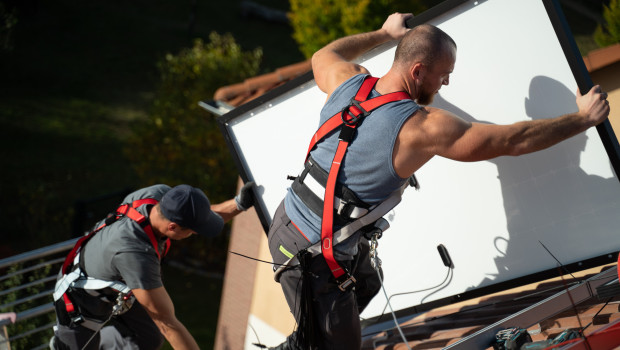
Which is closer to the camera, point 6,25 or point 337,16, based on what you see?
point 6,25

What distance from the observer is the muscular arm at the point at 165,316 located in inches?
143

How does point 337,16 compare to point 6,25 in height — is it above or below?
below

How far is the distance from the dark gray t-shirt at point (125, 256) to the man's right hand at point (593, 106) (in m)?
2.38

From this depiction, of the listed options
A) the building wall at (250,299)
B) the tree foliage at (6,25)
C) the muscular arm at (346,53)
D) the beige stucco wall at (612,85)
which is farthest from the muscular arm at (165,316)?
the tree foliage at (6,25)

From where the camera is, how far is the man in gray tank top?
2.66 meters

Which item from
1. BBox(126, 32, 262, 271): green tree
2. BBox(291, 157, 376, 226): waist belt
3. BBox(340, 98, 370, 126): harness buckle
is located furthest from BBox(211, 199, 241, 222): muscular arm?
BBox(126, 32, 262, 271): green tree

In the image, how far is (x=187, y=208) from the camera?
3.80 m

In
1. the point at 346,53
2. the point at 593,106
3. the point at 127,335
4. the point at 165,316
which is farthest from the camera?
the point at 127,335

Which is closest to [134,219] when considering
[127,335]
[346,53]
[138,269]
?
[138,269]

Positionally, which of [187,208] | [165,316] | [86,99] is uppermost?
[86,99]

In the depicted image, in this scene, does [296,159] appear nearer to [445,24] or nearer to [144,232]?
[144,232]

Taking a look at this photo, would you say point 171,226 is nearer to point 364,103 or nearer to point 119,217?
point 119,217

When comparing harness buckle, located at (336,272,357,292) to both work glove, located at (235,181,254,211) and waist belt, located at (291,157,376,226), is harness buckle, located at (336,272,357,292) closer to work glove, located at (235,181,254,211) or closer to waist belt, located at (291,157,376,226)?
waist belt, located at (291,157,376,226)

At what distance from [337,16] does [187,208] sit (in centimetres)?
1043
